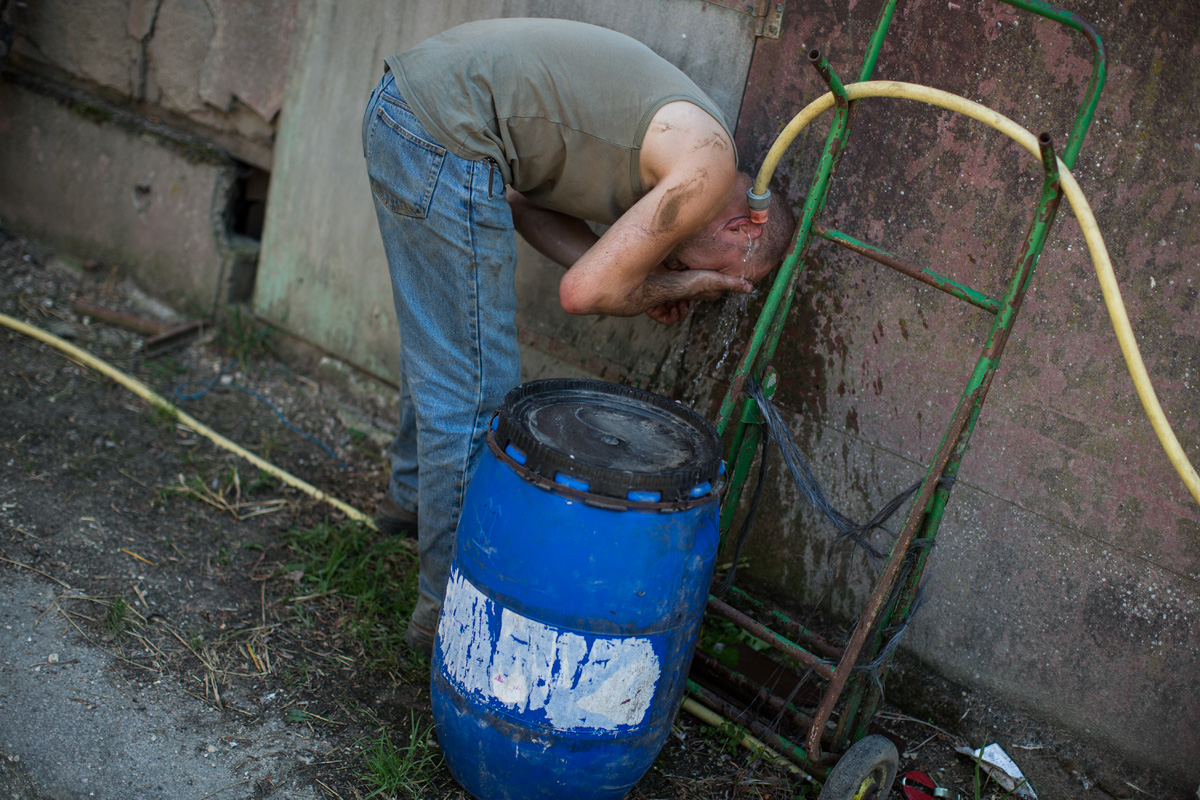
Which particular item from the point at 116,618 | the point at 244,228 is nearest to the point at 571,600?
the point at 116,618

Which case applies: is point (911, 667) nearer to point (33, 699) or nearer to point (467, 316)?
point (467, 316)

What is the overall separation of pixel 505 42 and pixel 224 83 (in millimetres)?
2041

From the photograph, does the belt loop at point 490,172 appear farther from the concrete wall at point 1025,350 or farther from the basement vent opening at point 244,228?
the basement vent opening at point 244,228

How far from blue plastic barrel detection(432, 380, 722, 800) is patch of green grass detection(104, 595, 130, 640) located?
2.99 ft

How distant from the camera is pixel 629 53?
2127 mm

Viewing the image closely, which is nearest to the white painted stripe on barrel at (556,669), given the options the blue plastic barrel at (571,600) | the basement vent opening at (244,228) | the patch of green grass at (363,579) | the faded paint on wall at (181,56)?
the blue plastic barrel at (571,600)

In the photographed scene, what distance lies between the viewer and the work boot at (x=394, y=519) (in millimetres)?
2873

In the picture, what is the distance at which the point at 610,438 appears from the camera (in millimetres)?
1902

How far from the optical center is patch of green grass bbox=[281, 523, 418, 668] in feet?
8.11

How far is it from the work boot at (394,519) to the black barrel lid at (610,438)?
3.30ft

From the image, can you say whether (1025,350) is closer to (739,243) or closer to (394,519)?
(739,243)

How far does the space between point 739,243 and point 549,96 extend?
0.58 metres

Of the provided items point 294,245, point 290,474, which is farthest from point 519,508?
point 294,245

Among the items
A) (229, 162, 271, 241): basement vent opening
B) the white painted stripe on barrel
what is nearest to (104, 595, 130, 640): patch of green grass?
the white painted stripe on barrel
